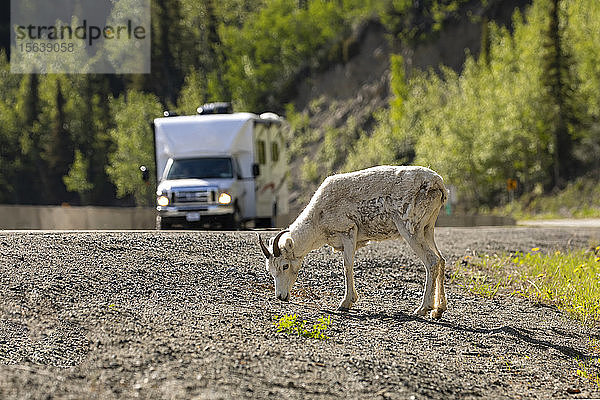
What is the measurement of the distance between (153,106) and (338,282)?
76594 millimetres

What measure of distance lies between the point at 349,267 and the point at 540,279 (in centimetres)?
503

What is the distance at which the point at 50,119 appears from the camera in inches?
3792

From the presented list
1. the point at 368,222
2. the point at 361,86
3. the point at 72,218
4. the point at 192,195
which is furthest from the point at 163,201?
the point at 361,86

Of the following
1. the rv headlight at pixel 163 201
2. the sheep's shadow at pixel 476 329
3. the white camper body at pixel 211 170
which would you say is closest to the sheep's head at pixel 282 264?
the sheep's shadow at pixel 476 329

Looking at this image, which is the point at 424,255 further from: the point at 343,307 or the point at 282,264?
the point at 282,264

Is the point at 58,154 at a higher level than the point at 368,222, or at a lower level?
higher

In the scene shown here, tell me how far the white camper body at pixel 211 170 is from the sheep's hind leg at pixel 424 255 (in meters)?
12.4

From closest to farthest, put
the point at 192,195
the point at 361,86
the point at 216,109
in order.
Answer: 1. the point at 192,195
2. the point at 216,109
3. the point at 361,86

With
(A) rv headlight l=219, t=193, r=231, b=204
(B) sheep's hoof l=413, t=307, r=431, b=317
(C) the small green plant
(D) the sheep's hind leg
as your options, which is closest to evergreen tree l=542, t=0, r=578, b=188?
(A) rv headlight l=219, t=193, r=231, b=204

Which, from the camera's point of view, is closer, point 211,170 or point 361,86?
point 211,170

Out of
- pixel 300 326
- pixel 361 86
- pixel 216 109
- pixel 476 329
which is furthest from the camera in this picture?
pixel 361 86

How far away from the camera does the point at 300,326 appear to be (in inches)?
365

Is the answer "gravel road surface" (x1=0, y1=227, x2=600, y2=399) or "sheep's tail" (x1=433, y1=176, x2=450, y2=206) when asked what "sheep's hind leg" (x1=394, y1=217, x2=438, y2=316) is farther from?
"sheep's tail" (x1=433, y1=176, x2=450, y2=206)

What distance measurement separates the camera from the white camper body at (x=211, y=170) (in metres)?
22.9
